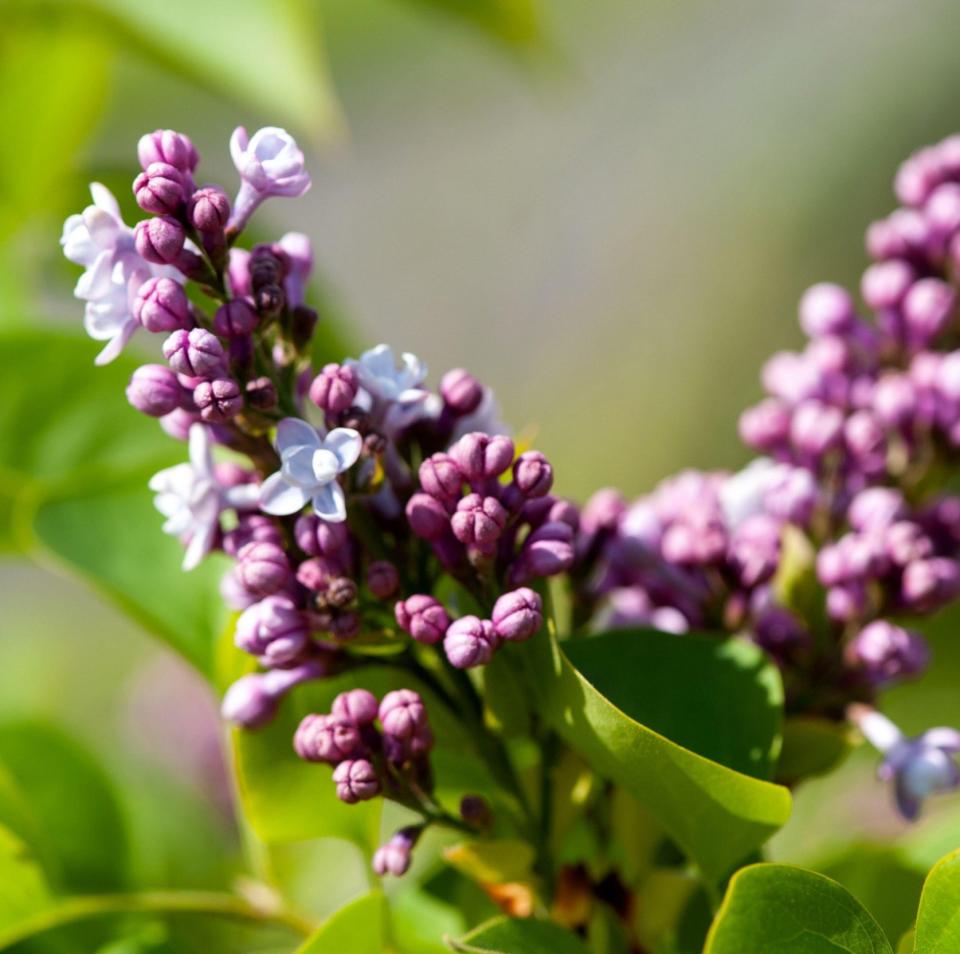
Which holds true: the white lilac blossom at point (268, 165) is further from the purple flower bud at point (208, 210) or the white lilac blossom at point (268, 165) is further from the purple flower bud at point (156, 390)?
the purple flower bud at point (156, 390)

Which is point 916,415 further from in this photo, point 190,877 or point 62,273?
point 62,273

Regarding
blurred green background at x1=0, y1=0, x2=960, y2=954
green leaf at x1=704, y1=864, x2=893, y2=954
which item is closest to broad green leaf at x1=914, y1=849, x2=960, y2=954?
green leaf at x1=704, y1=864, x2=893, y2=954

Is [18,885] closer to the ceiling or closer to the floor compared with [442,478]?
closer to the floor

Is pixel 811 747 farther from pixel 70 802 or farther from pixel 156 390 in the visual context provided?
pixel 70 802

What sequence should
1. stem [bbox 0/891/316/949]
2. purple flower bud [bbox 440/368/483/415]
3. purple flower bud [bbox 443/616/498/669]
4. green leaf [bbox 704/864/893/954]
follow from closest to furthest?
green leaf [bbox 704/864/893/954]
purple flower bud [bbox 443/616/498/669]
purple flower bud [bbox 440/368/483/415]
stem [bbox 0/891/316/949]

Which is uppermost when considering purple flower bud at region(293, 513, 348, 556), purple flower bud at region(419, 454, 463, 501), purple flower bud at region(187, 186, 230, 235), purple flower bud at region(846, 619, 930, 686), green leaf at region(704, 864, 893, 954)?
purple flower bud at region(187, 186, 230, 235)

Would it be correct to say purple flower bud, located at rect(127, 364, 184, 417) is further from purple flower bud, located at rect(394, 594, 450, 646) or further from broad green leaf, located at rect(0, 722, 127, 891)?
broad green leaf, located at rect(0, 722, 127, 891)

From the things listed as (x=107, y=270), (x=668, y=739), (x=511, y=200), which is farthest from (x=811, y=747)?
(x=511, y=200)

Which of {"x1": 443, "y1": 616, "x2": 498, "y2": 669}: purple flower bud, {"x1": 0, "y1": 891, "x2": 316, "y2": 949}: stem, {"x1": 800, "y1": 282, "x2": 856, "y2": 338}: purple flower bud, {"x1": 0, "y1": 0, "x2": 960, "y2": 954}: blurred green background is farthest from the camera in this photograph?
{"x1": 0, "y1": 0, "x2": 960, "y2": 954}: blurred green background
